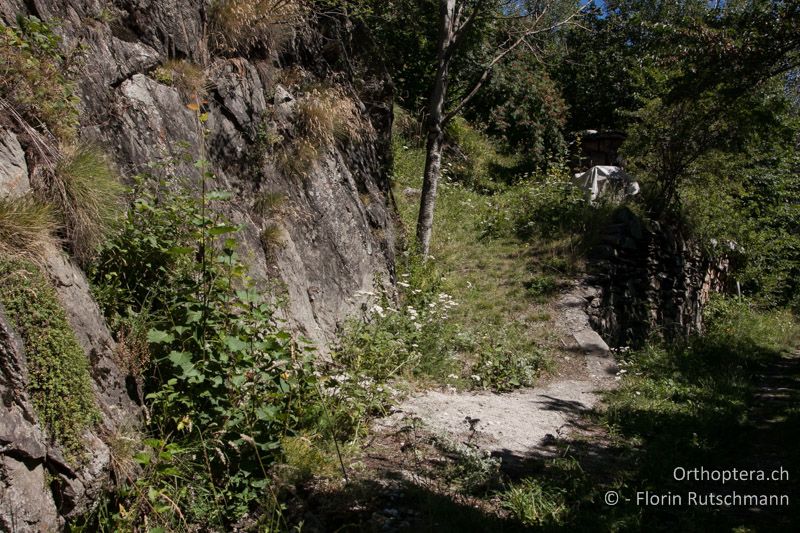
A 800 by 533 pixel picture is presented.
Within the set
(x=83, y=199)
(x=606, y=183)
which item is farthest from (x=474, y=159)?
(x=83, y=199)

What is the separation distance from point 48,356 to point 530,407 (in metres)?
4.99

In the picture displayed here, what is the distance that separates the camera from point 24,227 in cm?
330

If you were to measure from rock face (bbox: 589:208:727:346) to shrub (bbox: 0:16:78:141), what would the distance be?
8198mm

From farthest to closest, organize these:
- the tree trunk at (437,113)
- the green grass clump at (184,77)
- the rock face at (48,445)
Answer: the tree trunk at (437,113) → the green grass clump at (184,77) → the rock face at (48,445)

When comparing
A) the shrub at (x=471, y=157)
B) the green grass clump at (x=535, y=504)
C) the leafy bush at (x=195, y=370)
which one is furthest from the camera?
the shrub at (x=471, y=157)

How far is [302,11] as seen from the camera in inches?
312

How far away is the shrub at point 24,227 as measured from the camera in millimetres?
3201

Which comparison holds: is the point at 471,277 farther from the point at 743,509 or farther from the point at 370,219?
the point at 743,509

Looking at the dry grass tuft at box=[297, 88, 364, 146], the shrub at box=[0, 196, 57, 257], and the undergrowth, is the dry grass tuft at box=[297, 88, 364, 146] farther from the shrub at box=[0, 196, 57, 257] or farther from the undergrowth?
the undergrowth

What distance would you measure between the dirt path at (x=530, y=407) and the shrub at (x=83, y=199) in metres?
2.66

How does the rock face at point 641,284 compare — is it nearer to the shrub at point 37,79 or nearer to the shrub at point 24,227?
the shrub at point 37,79

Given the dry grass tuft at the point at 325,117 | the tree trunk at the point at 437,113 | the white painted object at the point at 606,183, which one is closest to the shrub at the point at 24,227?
the dry grass tuft at the point at 325,117

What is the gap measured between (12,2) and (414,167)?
11040 millimetres

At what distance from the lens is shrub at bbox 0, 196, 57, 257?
320 centimetres
